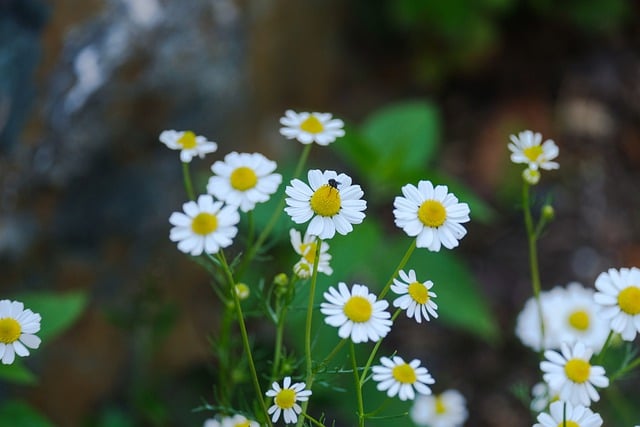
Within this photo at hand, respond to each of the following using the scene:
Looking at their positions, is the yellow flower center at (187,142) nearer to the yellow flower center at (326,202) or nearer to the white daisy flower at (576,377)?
the yellow flower center at (326,202)

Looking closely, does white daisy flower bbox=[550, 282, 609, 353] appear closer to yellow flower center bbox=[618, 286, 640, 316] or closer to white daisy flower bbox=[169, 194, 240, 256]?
yellow flower center bbox=[618, 286, 640, 316]

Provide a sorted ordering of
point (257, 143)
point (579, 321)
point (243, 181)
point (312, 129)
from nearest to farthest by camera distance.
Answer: point (243, 181)
point (312, 129)
point (579, 321)
point (257, 143)

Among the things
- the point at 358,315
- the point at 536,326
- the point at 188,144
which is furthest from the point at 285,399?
the point at 536,326

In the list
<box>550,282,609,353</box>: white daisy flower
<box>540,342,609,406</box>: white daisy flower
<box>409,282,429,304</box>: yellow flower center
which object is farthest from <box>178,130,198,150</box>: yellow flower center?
<box>550,282,609,353</box>: white daisy flower

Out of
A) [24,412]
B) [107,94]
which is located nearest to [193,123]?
[107,94]

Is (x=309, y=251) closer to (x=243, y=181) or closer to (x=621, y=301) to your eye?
(x=243, y=181)

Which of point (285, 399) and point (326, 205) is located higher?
point (326, 205)
